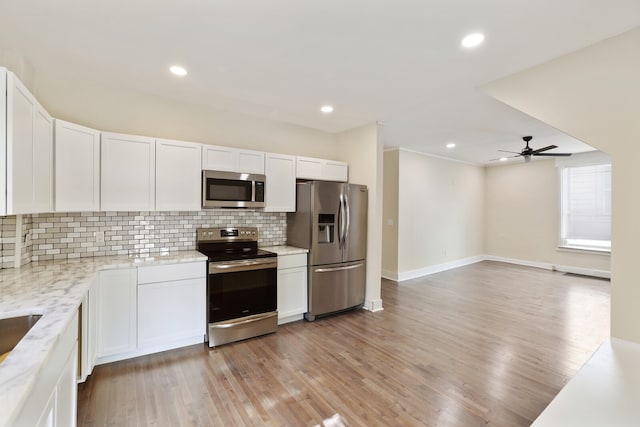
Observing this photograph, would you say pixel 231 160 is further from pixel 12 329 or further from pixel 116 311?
pixel 12 329

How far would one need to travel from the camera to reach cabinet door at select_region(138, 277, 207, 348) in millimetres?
2678

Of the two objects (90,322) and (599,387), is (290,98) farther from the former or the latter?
(599,387)

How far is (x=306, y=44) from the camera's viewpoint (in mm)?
2186

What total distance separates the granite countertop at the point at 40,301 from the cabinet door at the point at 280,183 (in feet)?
3.69

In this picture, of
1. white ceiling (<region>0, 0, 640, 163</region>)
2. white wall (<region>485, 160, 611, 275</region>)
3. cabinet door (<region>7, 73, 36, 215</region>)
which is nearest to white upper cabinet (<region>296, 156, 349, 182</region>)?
white ceiling (<region>0, 0, 640, 163</region>)

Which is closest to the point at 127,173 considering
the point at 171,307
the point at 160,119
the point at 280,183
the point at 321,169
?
the point at 160,119

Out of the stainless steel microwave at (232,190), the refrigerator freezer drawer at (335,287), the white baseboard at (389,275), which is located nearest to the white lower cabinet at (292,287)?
the refrigerator freezer drawer at (335,287)

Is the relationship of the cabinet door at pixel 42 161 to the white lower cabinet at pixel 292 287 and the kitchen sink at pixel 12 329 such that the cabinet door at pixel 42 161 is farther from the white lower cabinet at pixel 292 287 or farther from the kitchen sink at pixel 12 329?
the white lower cabinet at pixel 292 287

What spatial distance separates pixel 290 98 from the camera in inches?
127

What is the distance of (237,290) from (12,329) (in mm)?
1792

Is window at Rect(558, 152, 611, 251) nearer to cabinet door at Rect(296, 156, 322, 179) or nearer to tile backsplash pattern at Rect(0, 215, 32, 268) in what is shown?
cabinet door at Rect(296, 156, 322, 179)

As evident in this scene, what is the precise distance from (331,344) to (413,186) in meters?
3.99

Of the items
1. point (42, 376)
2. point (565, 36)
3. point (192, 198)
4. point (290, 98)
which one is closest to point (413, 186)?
point (290, 98)

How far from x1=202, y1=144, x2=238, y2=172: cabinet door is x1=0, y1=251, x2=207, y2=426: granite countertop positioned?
102 cm
